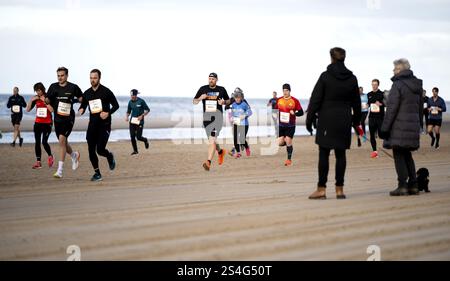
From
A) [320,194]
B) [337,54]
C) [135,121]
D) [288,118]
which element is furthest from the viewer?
[135,121]

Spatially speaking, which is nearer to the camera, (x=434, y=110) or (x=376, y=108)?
(x=376, y=108)

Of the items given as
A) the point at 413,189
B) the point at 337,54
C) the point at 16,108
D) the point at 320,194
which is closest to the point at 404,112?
the point at 413,189

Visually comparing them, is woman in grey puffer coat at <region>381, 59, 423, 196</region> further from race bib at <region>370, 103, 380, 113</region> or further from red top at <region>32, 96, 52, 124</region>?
race bib at <region>370, 103, 380, 113</region>

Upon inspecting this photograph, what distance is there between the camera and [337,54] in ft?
32.9

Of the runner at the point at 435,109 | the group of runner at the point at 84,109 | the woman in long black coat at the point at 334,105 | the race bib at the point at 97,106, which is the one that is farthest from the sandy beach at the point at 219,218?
the runner at the point at 435,109

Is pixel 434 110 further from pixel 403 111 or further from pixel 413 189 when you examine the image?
pixel 403 111

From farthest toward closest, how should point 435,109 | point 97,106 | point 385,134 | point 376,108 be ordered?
point 435,109
point 376,108
point 97,106
point 385,134

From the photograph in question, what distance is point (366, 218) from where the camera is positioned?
8.54 metres

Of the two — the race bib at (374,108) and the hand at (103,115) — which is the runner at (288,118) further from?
the hand at (103,115)

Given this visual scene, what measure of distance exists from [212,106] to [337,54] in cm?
688

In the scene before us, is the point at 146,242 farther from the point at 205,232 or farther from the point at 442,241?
the point at 442,241

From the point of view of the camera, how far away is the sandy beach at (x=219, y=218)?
682 centimetres

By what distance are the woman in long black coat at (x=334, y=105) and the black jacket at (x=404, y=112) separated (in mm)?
700
